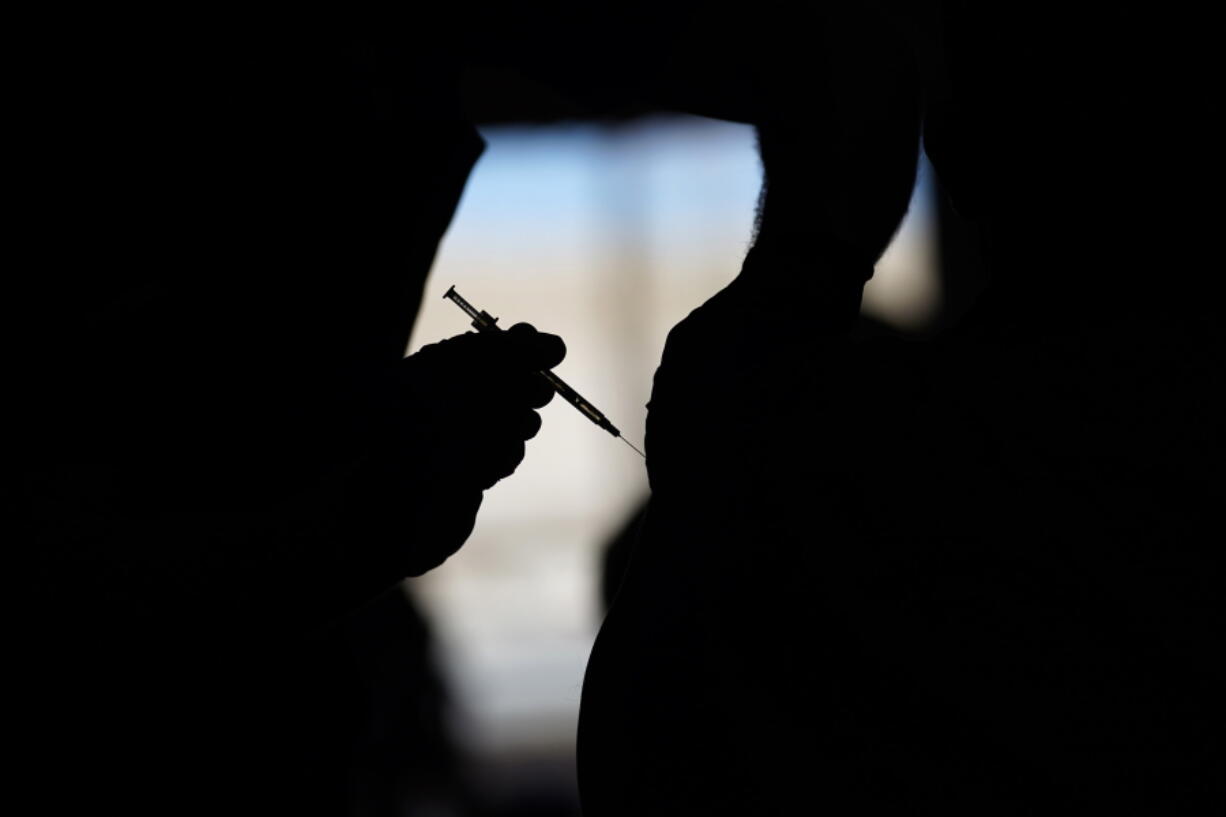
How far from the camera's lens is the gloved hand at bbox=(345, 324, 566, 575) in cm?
64

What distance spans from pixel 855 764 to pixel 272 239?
47 cm

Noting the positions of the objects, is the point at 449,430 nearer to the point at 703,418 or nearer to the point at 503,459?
the point at 503,459

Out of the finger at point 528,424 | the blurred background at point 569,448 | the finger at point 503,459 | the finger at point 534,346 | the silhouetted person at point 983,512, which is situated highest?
the blurred background at point 569,448

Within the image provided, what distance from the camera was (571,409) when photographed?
323 cm

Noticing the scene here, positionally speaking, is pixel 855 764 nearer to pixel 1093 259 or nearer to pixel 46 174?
pixel 1093 259

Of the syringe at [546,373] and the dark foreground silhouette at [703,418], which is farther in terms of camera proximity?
the syringe at [546,373]

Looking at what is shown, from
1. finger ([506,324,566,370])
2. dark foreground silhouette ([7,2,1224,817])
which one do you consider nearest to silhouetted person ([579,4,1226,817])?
dark foreground silhouette ([7,2,1224,817])

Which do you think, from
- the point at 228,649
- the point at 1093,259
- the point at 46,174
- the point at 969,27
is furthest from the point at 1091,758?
the point at 46,174

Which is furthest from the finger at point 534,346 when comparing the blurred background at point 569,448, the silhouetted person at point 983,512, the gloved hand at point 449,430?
Result: the blurred background at point 569,448

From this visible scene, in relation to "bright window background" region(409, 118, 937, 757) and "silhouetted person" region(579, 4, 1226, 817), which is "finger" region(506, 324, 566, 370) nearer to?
"silhouetted person" region(579, 4, 1226, 817)

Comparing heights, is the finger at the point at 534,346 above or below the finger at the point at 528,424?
above

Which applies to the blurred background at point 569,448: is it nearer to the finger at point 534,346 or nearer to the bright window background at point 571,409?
the bright window background at point 571,409

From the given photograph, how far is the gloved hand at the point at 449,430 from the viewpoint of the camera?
0.64m

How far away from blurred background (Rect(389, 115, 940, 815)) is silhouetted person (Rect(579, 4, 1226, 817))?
8.23ft
